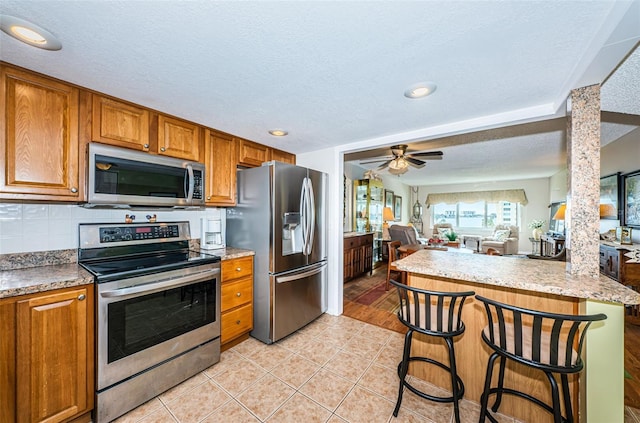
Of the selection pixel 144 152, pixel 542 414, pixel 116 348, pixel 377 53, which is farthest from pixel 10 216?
pixel 542 414

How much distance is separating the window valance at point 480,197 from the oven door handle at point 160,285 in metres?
8.17

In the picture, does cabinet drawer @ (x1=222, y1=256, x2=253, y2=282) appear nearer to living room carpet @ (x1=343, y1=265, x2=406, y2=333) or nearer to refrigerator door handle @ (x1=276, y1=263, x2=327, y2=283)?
refrigerator door handle @ (x1=276, y1=263, x2=327, y2=283)

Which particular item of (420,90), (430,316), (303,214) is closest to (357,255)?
(303,214)

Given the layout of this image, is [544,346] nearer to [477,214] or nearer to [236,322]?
[236,322]

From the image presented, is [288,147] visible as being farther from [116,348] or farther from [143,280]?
[116,348]

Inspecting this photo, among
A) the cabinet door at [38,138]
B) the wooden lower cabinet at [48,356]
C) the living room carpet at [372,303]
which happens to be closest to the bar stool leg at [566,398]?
the living room carpet at [372,303]

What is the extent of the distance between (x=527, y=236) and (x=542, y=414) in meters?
7.53

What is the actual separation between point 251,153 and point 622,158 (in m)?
4.77

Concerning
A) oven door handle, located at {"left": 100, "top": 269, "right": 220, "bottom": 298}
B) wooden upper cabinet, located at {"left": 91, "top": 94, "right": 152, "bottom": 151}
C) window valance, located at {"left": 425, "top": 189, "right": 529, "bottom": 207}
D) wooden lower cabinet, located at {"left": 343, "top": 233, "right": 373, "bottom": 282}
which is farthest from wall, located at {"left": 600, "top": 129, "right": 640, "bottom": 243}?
wooden upper cabinet, located at {"left": 91, "top": 94, "right": 152, "bottom": 151}

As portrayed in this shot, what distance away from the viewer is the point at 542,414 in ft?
5.07

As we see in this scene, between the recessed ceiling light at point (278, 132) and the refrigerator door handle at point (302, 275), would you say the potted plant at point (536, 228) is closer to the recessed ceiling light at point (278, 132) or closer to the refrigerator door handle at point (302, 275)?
the refrigerator door handle at point (302, 275)

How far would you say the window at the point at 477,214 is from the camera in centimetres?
767

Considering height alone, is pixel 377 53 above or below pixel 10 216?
above

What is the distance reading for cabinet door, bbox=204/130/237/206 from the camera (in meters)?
2.44
